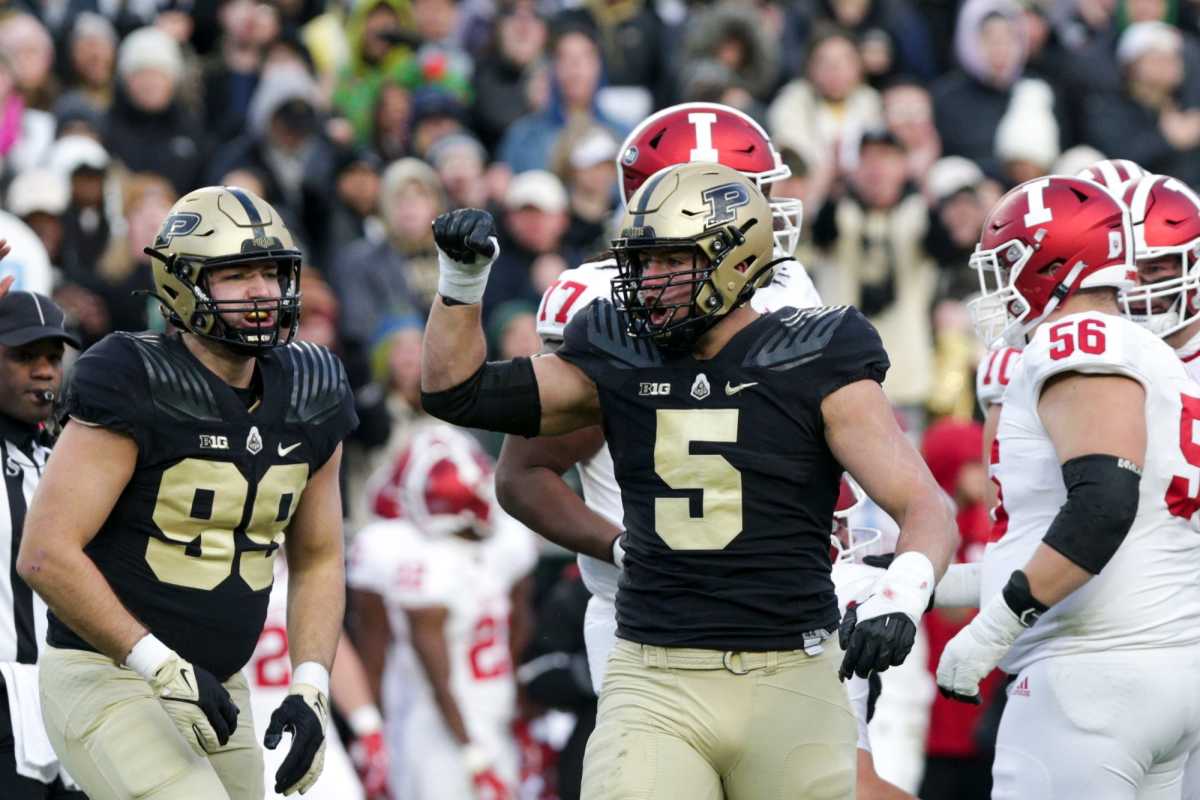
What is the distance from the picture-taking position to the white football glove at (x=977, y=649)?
17.0 feet

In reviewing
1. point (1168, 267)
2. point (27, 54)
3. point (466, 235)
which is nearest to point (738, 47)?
point (27, 54)

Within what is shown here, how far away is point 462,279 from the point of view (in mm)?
4953

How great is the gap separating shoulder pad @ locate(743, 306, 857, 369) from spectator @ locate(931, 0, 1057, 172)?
7.33 m

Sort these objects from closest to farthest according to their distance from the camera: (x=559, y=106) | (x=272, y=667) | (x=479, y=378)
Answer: (x=479, y=378) < (x=272, y=667) < (x=559, y=106)

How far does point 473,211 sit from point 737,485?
856 mm

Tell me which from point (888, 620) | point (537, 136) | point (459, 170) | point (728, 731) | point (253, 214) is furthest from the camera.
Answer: point (537, 136)

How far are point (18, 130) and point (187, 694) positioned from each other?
6304mm

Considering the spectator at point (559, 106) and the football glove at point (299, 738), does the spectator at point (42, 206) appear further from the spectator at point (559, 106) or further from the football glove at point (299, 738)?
the football glove at point (299, 738)

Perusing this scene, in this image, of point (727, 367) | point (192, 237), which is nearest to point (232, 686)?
point (192, 237)

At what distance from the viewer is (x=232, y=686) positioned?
5.30 metres

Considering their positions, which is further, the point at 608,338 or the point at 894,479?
the point at 608,338

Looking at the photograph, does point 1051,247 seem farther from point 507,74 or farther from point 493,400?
point 507,74

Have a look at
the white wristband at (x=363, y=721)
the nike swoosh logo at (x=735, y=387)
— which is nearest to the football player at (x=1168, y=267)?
the nike swoosh logo at (x=735, y=387)

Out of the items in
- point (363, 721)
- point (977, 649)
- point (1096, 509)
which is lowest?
point (363, 721)
